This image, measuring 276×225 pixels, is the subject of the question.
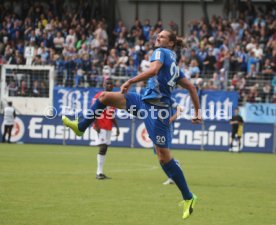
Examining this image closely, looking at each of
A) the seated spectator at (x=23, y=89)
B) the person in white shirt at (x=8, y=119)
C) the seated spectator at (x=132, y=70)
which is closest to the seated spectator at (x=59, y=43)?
the seated spectator at (x=23, y=89)

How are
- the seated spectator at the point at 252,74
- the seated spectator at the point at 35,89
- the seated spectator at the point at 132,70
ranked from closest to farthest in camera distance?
the seated spectator at the point at 252,74, the seated spectator at the point at 132,70, the seated spectator at the point at 35,89

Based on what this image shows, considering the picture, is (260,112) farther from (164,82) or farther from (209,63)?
(164,82)

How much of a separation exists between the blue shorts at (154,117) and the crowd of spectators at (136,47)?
21105mm

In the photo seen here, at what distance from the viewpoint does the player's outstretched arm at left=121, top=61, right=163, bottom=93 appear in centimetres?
993

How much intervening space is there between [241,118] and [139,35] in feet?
29.8

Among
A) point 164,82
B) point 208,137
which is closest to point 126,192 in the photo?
point 164,82

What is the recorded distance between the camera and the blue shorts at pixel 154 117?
414 inches

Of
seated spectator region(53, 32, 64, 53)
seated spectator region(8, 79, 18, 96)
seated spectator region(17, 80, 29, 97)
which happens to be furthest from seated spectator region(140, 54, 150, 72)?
seated spectator region(8, 79, 18, 96)

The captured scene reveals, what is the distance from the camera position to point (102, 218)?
10688mm

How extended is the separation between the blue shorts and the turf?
1177mm

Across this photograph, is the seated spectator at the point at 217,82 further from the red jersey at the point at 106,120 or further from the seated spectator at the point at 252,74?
the red jersey at the point at 106,120

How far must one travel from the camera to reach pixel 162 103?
35.1 feet

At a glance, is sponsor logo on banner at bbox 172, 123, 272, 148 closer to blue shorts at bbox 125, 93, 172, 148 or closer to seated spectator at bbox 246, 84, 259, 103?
seated spectator at bbox 246, 84, 259, 103

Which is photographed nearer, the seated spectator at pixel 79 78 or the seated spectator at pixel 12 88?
the seated spectator at pixel 79 78
